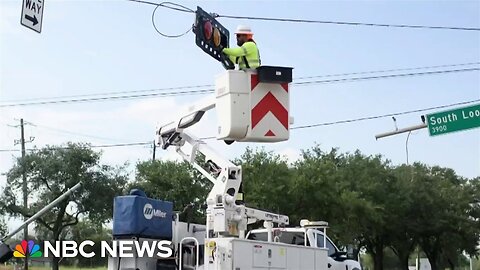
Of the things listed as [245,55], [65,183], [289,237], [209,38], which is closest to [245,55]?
[245,55]

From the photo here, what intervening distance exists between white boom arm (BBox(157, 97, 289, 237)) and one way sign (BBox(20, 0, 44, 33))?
264cm

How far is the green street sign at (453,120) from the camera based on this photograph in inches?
661

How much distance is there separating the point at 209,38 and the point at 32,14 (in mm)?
2976

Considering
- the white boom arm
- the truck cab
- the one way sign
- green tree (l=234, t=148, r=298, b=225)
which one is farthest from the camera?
green tree (l=234, t=148, r=298, b=225)

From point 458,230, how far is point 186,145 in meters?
44.6

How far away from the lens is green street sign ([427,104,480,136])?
55.1 feet

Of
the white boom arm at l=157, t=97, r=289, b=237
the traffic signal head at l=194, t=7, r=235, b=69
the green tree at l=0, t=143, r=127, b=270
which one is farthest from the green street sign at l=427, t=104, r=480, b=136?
the green tree at l=0, t=143, r=127, b=270

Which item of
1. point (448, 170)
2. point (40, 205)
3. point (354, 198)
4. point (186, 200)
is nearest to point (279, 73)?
point (186, 200)

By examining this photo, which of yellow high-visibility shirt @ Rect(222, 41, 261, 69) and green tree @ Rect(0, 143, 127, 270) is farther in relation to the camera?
green tree @ Rect(0, 143, 127, 270)

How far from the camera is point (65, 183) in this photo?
39.5 meters

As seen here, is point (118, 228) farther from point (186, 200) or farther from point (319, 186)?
point (319, 186)

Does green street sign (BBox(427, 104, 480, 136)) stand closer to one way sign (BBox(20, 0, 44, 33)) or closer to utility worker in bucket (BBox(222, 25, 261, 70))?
utility worker in bucket (BBox(222, 25, 261, 70))

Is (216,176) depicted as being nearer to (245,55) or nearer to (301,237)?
(245,55)

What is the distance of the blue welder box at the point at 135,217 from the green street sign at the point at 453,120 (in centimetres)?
964
